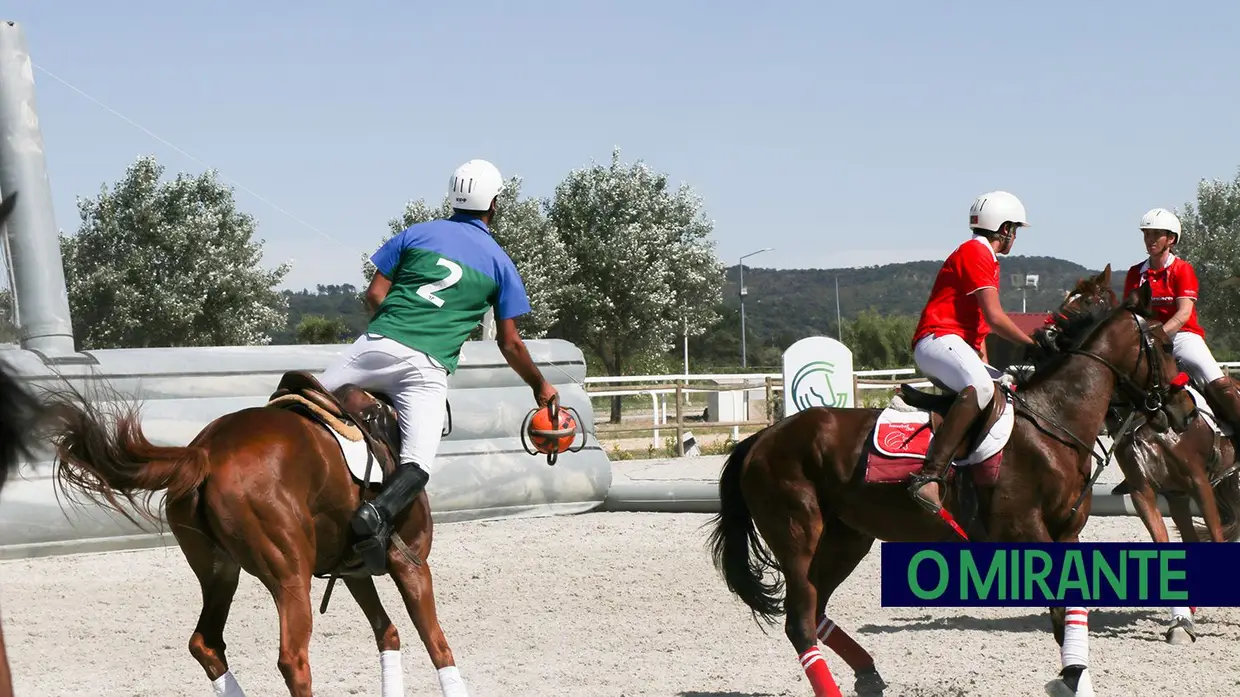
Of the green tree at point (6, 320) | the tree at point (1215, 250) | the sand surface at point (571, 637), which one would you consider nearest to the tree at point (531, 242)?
the tree at point (1215, 250)

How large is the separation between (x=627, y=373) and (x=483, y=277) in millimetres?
39906

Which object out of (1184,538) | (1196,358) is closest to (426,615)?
(1184,538)

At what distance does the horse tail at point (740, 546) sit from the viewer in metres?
6.62

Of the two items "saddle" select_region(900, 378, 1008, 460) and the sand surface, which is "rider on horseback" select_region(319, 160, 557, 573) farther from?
"saddle" select_region(900, 378, 1008, 460)

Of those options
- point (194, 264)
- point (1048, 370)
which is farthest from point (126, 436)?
point (194, 264)

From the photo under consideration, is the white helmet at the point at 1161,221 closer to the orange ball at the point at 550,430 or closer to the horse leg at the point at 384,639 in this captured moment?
the orange ball at the point at 550,430

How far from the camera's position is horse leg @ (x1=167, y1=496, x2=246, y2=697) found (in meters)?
5.22

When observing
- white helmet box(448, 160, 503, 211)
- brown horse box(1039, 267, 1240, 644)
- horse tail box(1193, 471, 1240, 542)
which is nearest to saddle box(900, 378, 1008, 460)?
brown horse box(1039, 267, 1240, 644)

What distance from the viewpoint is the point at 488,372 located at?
12367 mm

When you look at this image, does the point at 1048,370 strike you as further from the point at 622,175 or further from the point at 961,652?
the point at 622,175

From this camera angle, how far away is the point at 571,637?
25.4ft

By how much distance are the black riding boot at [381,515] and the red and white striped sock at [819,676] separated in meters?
1.95

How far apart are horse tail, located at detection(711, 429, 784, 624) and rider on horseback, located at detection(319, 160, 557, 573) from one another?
4.45ft

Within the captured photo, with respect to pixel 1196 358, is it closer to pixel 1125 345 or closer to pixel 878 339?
pixel 1125 345
